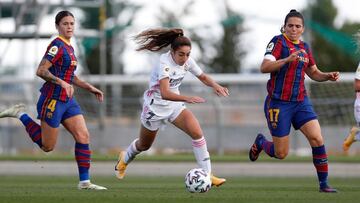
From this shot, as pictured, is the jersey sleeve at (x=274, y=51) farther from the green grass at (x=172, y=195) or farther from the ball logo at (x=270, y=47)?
the green grass at (x=172, y=195)

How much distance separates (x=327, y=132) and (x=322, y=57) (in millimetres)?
37065

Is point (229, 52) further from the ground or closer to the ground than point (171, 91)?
further from the ground

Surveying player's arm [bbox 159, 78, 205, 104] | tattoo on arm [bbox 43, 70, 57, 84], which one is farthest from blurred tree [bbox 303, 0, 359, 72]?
tattoo on arm [bbox 43, 70, 57, 84]

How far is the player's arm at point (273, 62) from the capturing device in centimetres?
1241

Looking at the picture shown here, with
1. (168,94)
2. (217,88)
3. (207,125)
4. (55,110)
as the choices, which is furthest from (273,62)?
(207,125)

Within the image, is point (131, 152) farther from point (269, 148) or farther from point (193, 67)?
point (269, 148)

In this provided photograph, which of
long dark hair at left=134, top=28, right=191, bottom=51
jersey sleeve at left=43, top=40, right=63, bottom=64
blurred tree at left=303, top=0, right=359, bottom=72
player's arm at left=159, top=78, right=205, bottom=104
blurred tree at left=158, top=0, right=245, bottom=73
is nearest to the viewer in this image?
player's arm at left=159, top=78, right=205, bottom=104

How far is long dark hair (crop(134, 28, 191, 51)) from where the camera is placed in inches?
538

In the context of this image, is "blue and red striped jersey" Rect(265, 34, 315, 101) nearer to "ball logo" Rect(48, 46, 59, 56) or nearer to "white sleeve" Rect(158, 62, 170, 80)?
"white sleeve" Rect(158, 62, 170, 80)

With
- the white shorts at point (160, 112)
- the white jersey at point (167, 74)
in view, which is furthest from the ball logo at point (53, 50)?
the white shorts at point (160, 112)

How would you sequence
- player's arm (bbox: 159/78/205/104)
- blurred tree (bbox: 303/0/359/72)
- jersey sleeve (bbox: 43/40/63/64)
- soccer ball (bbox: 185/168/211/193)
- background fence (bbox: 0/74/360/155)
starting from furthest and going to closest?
1. blurred tree (bbox: 303/0/359/72)
2. background fence (bbox: 0/74/360/155)
3. jersey sleeve (bbox: 43/40/63/64)
4. player's arm (bbox: 159/78/205/104)
5. soccer ball (bbox: 185/168/211/193)

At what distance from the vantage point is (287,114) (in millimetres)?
13047

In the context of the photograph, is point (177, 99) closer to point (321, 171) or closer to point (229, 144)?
point (321, 171)

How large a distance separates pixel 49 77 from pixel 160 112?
1.63 metres
